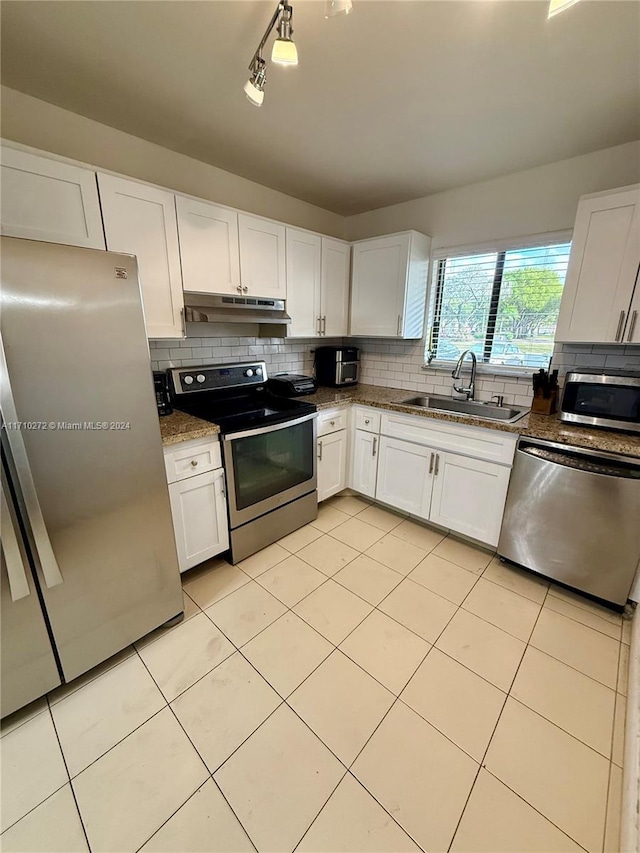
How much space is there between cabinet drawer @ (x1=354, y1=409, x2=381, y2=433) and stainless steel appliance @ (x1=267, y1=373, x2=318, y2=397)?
0.43m

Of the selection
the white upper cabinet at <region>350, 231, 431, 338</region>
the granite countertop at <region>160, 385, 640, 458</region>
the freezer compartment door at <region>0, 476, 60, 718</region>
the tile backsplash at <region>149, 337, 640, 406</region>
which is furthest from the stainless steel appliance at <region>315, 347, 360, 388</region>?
the freezer compartment door at <region>0, 476, 60, 718</region>

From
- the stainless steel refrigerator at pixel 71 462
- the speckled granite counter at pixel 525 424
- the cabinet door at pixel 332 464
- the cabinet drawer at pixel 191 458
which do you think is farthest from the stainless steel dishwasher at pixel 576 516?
the stainless steel refrigerator at pixel 71 462

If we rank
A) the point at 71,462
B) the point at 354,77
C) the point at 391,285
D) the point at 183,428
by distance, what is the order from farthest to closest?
the point at 391,285, the point at 183,428, the point at 354,77, the point at 71,462

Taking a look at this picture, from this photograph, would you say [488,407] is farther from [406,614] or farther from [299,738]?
[299,738]

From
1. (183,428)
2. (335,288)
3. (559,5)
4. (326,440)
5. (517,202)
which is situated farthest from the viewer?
(335,288)

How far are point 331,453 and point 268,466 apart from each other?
68 cm

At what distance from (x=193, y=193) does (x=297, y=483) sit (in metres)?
2.12

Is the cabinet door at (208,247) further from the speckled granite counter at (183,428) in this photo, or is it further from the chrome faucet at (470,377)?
the chrome faucet at (470,377)

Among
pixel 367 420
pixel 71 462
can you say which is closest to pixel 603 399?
pixel 367 420

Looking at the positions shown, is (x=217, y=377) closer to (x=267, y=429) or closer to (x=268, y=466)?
(x=267, y=429)

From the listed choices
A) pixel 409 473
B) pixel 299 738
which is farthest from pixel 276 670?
pixel 409 473

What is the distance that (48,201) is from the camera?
1.53 m

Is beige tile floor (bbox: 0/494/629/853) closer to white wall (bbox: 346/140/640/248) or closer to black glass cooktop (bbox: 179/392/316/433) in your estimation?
black glass cooktop (bbox: 179/392/316/433)

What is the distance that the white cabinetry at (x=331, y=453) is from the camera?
265 cm
